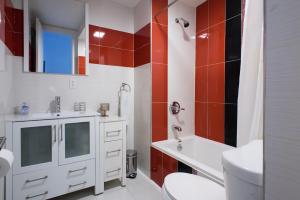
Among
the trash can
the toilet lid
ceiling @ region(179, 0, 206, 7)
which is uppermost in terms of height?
ceiling @ region(179, 0, 206, 7)

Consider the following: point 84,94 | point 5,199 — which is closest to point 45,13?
point 84,94

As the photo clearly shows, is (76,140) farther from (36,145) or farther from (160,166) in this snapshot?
(160,166)

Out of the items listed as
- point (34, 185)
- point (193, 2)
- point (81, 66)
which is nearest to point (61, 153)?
point (34, 185)

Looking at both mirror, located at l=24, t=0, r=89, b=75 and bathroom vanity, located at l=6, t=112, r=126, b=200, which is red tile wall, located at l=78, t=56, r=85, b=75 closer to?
mirror, located at l=24, t=0, r=89, b=75

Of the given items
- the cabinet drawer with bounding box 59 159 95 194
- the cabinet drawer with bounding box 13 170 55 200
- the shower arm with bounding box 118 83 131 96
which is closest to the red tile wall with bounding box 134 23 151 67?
the shower arm with bounding box 118 83 131 96

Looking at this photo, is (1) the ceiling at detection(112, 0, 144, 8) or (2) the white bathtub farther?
(1) the ceiling at detection(112, 0, 144, 8)

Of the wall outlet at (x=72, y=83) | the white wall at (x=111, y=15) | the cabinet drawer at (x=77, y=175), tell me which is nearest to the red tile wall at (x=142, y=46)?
the white wall at (x=111, y=15)

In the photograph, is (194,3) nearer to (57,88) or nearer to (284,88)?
(57,88)

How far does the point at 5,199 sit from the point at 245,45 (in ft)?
7.18

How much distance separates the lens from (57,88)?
71.1 inches

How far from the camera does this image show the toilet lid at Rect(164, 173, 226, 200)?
97cm

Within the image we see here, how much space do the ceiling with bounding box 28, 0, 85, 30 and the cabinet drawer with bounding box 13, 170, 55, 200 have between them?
154 cm

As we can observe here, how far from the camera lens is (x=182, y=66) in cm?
218

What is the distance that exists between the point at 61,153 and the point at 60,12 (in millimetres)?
1533
